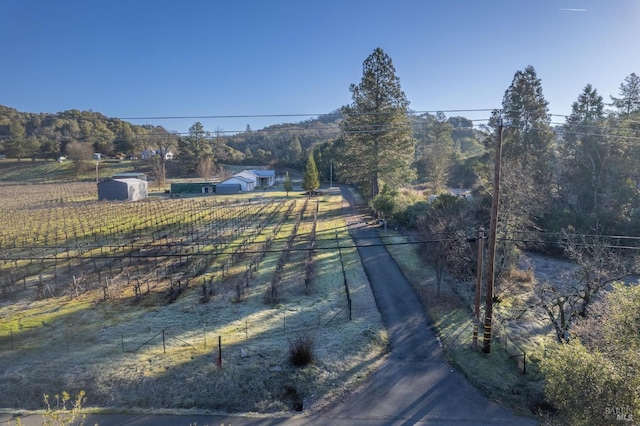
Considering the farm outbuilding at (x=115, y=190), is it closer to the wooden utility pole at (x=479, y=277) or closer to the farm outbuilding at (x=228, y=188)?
the farm outbuilding at (x=228, y=188)

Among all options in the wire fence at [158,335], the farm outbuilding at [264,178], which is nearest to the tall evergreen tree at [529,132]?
the wire fence at [158,335]

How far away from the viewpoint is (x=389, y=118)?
3206 centimetres

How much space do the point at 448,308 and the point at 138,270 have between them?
14.6m

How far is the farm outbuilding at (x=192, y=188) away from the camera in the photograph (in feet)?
175

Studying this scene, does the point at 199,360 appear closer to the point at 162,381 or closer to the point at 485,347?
the point at 162,381

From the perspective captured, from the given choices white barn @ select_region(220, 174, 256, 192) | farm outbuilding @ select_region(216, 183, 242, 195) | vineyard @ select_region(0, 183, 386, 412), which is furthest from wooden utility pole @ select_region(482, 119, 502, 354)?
white barn @ select_region(220, 174, 256, 192)

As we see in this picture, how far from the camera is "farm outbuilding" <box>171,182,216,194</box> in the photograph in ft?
175

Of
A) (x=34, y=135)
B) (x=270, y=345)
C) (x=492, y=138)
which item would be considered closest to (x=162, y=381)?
(x=270, y=345)

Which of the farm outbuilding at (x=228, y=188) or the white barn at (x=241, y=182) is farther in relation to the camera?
the white barn at (x=241, y=182)

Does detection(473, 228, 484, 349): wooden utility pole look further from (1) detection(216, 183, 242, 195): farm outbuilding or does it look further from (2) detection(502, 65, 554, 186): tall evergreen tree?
(1) detection(216, 183, 242, 195): farm outbuilding

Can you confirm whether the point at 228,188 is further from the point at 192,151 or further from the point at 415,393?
the point at 415,393

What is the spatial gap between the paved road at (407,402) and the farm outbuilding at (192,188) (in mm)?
47153

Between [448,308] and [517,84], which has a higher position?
[517,84]

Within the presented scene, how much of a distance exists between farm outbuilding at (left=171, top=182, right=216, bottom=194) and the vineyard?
95.9 feet
